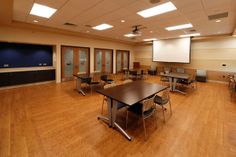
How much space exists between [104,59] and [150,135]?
7746 millimetres

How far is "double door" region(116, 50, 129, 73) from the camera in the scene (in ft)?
35.2

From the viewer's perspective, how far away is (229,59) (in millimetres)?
7047

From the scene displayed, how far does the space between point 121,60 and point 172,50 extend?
4.31m

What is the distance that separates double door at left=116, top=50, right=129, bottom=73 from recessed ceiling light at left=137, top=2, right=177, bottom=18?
6.78 metres

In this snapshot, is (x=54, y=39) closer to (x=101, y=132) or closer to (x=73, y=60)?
(x=73, y=60)

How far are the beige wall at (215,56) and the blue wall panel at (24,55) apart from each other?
8890mm

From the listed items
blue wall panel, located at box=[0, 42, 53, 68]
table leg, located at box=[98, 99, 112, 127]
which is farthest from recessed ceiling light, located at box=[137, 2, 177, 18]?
blue wall panel, located at box=[0, 42, 53, 68]

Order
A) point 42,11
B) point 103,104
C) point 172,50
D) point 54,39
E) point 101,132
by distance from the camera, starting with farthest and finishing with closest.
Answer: point 172,50
point 54,39
point 103,104
point 42,11
point 101,132

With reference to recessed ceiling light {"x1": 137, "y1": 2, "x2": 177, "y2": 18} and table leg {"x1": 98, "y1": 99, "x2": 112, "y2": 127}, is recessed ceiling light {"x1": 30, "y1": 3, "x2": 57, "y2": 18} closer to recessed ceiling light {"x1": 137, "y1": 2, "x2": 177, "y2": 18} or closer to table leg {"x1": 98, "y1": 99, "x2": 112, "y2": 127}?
recessed ceiling light {"x1": 137, "y1": 2, "x2": 177, "y2": 18}

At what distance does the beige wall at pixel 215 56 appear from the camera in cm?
699

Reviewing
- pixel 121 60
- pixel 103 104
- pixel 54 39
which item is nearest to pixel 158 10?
pixel 103 104

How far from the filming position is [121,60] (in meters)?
11.1

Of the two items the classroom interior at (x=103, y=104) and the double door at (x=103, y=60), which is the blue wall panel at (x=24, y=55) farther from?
the double door at (x=103, y=60)

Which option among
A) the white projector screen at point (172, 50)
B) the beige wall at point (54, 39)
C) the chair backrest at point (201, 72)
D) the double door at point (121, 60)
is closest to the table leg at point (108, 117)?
the beige wall at point (54, 39)
